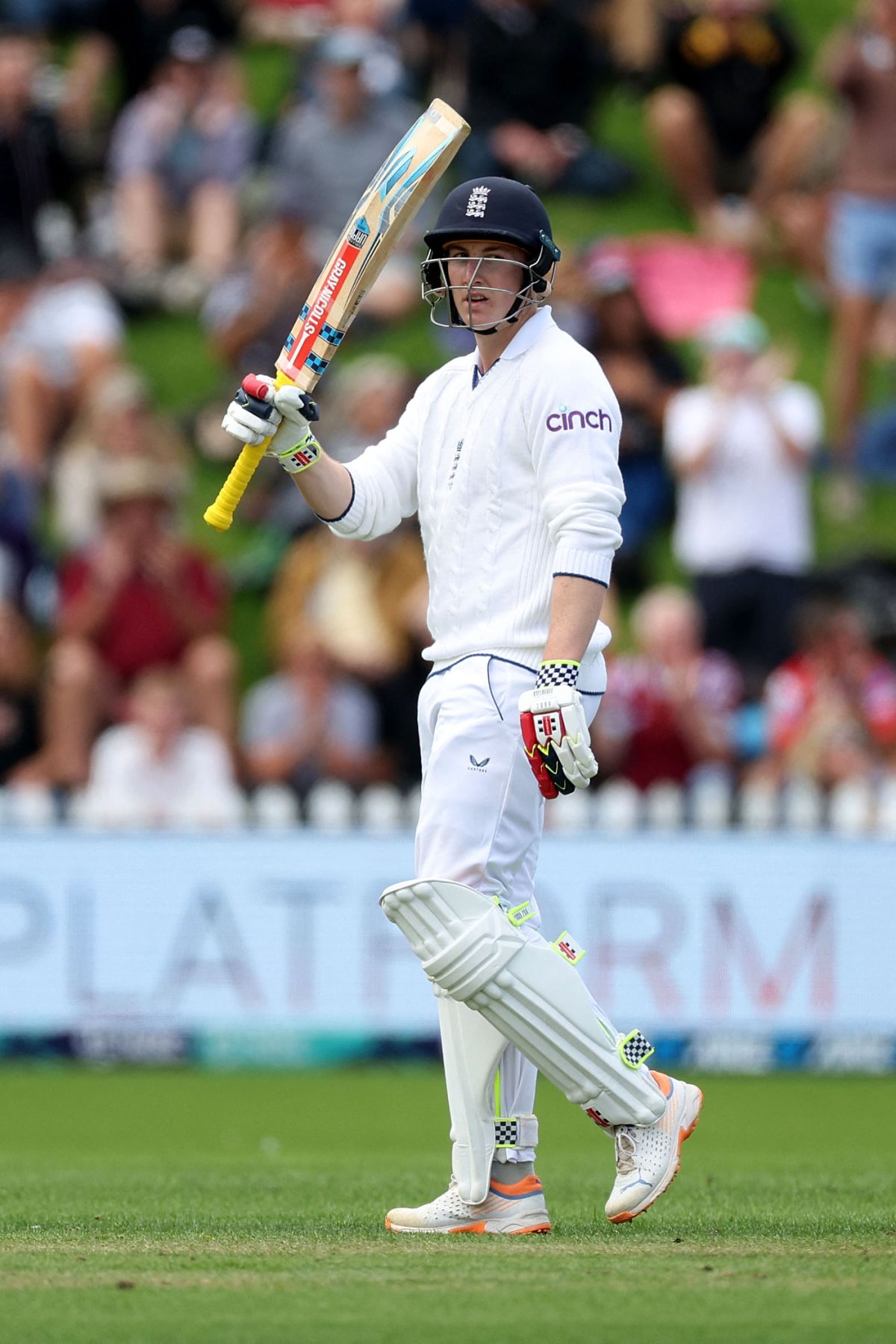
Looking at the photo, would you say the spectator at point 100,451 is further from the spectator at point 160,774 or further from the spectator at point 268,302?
the spectator at point 160,774

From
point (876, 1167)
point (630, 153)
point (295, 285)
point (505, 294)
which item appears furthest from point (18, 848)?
point (630, 153)

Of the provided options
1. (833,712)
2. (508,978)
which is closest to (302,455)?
(508,978)

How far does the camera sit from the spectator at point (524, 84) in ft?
50.3

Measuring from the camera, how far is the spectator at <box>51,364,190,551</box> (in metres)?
12.7

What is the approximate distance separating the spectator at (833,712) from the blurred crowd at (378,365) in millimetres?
18

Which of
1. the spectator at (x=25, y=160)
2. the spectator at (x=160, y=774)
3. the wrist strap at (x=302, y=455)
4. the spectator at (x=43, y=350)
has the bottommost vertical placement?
the spectator at (x=160, y=774)

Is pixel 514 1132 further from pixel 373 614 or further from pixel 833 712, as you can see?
pixel 373 614

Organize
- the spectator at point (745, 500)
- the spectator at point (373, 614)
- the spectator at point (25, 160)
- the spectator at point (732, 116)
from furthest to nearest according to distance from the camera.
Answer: the spectator at point (732, 116), the spectator at point (25, 160), the spectator at point (745, 500), the spectator at point (373, 614)

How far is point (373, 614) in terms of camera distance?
12297mm

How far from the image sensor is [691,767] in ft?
38.3

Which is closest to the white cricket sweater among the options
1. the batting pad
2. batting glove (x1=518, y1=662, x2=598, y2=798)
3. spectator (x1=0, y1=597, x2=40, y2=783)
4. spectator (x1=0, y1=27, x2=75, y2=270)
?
batting glove (x1=518, y1=662, x2=598, y2=798)

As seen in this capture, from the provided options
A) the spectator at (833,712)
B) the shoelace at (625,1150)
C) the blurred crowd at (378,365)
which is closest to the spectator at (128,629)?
the blurred crowd at (378,365)

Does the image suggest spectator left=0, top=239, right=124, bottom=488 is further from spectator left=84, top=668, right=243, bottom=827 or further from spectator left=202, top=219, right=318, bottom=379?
spectator left=84, top=668, right=243, bottom=827

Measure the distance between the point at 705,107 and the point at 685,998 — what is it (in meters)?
7.31
